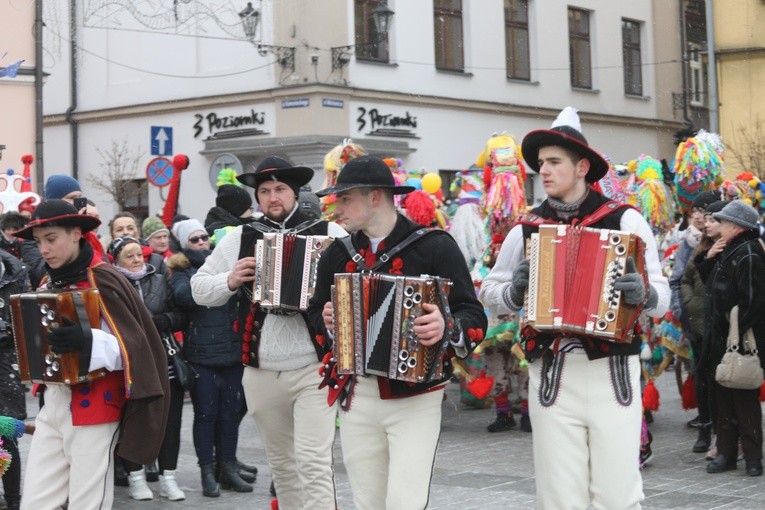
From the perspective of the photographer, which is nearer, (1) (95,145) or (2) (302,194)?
(2) (302,194)

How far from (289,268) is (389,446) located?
1.46 metres

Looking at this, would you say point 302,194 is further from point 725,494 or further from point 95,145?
point 95,145

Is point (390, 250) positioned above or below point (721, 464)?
above

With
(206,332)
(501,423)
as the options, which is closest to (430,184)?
(501,423)

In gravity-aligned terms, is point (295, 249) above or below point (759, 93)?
below

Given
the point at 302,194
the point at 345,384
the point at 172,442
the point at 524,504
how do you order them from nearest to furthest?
the point at 345,384 → the point at 524,504 → the point at 172,442 → the point at 302,194

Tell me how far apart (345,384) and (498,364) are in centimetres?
622

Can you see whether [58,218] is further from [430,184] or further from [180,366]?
[430,184]

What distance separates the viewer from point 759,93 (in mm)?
27688

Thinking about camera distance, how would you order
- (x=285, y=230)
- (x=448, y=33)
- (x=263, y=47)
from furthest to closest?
(x=448, y=33) < (x=263, y=47) < (x=285, y=230)

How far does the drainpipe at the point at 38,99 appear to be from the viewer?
21.6 metres

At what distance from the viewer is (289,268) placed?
6594mm

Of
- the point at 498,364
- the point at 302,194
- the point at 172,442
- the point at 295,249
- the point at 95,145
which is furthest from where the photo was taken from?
the point at 95,145

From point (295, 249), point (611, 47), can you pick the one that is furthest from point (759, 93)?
point (295, 249)
